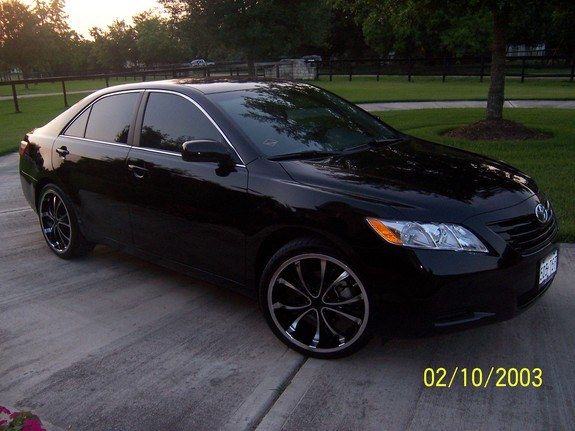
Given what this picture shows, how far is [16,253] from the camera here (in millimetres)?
5504

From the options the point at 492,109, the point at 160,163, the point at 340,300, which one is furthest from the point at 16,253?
the point at 492,109

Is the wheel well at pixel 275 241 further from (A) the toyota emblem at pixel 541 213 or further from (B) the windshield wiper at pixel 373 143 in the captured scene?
(A) the toyota emblem at pixel 541 213

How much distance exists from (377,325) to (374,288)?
22cm

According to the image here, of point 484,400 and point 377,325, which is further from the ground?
point 377,325

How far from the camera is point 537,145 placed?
9.60 m

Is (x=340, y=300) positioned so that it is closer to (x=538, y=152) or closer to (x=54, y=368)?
(x=54, y=368)

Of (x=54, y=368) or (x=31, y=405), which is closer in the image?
(x=31, y=405)

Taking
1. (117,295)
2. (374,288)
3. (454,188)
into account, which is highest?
(454,188)

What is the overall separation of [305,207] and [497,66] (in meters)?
8.68

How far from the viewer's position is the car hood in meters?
3.17

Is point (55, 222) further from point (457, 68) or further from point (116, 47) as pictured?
point (116, 47)

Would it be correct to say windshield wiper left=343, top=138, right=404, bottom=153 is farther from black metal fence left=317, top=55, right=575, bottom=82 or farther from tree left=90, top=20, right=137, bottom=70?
tree left=90, top=20, right=137, bottom=70

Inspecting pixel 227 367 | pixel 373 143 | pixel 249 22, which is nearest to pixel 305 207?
pixel 227 367

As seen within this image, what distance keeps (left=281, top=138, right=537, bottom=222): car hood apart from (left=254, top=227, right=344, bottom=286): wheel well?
28cm
